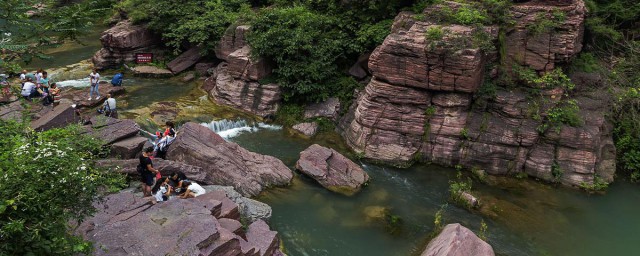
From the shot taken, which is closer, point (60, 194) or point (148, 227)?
point (60, 194)

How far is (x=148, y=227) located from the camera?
415 inches

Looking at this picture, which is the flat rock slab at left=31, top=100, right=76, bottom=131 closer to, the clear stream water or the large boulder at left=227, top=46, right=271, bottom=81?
the clear stream water

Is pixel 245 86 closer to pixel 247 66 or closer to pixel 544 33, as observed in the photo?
pixel 247 66

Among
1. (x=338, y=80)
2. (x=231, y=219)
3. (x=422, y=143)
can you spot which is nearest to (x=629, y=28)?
(x=422, y=143)

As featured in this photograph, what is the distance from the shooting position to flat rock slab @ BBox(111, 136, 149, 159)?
1562 centimetres

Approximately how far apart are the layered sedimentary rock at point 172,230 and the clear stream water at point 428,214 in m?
2.30

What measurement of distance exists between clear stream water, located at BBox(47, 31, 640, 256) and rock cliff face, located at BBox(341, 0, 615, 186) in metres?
0.81

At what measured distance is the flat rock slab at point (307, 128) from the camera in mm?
21292

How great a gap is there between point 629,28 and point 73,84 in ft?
101

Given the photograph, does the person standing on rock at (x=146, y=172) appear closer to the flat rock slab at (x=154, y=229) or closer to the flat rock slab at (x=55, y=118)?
the flat rock slab at (x=154, y=229)

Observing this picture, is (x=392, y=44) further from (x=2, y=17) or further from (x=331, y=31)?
(x=2, y=17)

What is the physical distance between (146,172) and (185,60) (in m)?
15.7

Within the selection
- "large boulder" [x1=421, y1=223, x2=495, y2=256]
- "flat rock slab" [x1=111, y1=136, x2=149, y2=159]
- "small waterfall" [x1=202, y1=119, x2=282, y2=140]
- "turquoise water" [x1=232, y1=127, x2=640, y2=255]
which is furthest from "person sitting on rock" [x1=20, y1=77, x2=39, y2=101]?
"large boulder" [x1=421, y1=223, x2=495, y2=256]

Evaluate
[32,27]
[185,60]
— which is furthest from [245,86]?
[32,27]
